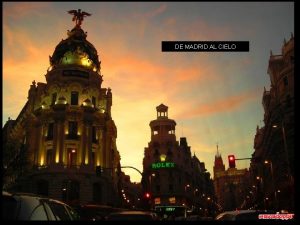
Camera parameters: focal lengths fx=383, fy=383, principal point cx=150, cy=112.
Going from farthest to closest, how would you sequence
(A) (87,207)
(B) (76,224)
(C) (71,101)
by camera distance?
1. (C) (71,101)
2. (A) (87,207)
3. (B) (76,224)

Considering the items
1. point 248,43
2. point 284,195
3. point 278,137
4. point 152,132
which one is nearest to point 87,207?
point 248,43

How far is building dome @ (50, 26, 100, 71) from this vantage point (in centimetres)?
6912

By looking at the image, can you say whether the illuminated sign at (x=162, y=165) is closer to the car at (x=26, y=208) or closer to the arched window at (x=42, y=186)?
the arched window at (x=42, y=186)

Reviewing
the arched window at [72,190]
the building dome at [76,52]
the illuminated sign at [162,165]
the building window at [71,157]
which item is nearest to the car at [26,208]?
the arched window at [72,190]

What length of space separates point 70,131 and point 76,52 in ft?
49.0

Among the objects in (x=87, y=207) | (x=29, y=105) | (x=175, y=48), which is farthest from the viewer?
(x=29, y=105)

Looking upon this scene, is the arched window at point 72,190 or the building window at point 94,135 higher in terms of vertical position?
the building window at point 94,135

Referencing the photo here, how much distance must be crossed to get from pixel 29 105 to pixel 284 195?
157 ft

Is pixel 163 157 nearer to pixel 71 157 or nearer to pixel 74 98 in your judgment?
pixel 74 98

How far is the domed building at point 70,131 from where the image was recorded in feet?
201

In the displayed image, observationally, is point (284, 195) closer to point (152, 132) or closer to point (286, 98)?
point (286, 98)

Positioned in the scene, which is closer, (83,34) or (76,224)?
(76,224)

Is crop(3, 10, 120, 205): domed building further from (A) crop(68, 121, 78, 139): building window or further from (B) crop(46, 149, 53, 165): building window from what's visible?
(B) crop(46, 149, 53, 165): building window

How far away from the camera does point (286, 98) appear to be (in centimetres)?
6238
